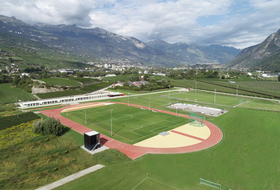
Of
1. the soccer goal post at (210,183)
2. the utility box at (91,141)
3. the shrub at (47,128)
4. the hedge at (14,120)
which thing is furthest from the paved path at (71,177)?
the hedge at (14,120)

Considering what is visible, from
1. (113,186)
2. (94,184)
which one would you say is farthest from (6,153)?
(113,186)

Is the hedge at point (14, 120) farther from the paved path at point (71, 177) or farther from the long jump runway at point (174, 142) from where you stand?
the paved path at point (71, 177)

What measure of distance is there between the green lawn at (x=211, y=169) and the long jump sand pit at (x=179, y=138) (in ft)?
11.2

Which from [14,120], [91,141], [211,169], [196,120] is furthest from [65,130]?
[196,120]

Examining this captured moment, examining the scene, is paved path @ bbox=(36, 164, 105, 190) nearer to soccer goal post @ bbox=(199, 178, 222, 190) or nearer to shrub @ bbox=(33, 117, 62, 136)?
soccer goal post @ bbox=(199, 178, 222, 190)

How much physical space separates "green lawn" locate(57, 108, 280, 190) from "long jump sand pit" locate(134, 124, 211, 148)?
3.40m

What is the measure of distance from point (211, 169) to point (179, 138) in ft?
34.6

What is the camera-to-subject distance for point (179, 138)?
1244 inches

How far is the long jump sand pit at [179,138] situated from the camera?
28938 millimetres

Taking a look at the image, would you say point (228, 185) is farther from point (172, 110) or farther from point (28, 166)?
point (172, 110)

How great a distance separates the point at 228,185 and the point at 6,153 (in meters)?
31.4

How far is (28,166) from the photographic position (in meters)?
21.1

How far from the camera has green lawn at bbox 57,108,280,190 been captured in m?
18.0

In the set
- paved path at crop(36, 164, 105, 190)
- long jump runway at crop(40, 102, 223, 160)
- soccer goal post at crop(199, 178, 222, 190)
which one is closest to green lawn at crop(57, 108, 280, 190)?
soccer goal post at crop(199, 178, 222, 190)
